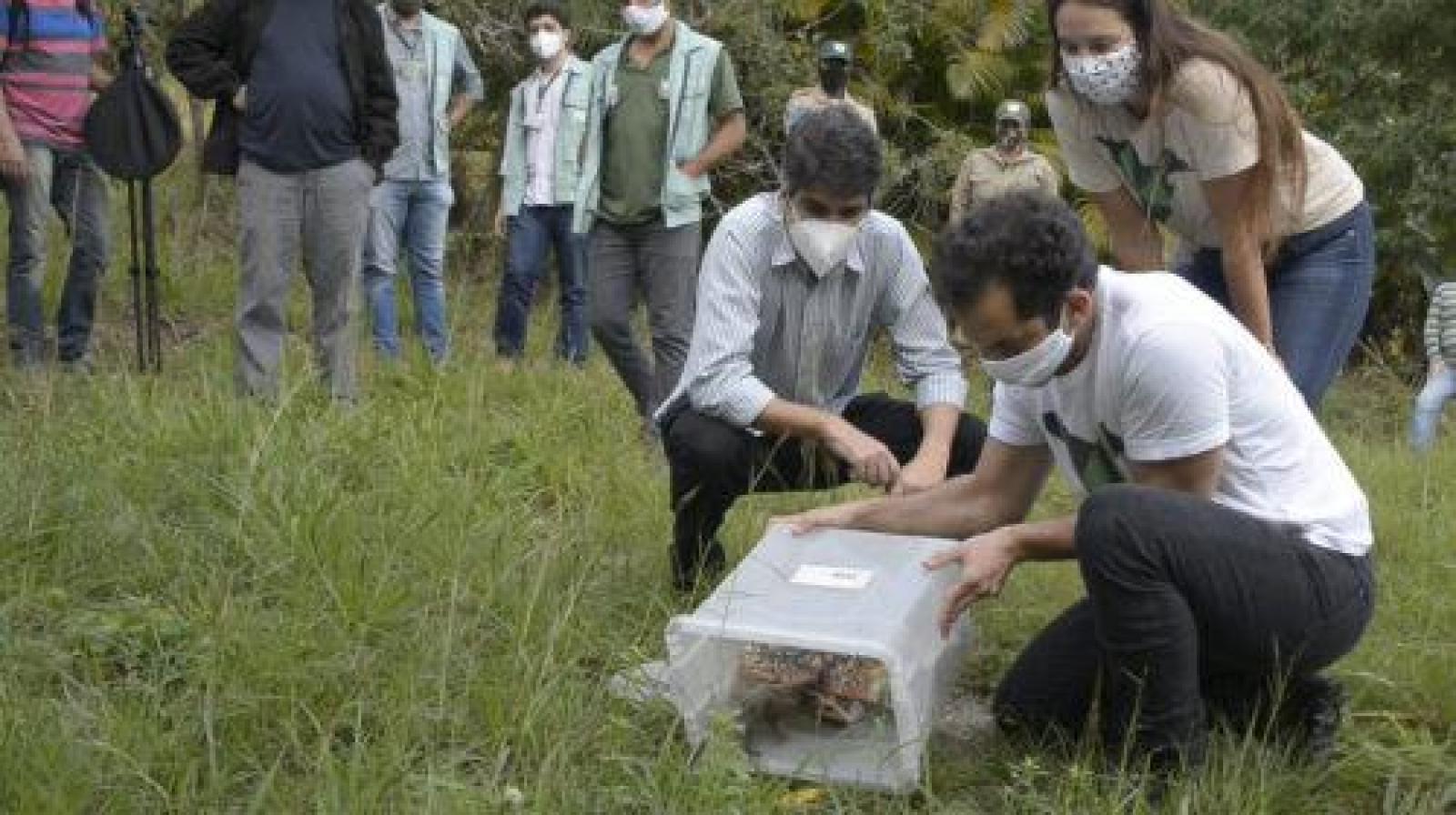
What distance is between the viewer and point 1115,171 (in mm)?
3344

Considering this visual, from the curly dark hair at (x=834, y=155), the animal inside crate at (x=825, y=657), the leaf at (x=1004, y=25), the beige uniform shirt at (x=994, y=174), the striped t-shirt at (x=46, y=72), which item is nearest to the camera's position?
the animal inside crate at (x=825, y=657)

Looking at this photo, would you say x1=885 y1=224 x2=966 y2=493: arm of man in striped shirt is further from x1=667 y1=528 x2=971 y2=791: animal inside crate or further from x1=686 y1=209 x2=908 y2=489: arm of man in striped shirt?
x1=667 y1=528 x2=971 y2=791: animal inside crate

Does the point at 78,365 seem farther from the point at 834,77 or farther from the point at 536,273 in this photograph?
the point at 834,77

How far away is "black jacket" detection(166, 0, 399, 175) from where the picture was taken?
492 centimetres

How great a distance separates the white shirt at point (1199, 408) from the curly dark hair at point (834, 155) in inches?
25.9

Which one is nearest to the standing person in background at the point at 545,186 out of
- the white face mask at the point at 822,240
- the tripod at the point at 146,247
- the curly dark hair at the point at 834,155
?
the tripod at the point at 146,247

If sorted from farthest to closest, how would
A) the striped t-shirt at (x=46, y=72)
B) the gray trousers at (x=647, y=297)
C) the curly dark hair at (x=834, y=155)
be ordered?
the striped t-shirt at (x=46, y=72) → the gray trousers at (x=647, y=297) → the curly dark hair at (x=834, y=155)

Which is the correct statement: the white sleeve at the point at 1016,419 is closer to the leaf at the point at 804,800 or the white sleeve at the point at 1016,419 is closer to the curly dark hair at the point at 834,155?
the curly dark hair at the point at 834,155

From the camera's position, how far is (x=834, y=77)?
21.3ft

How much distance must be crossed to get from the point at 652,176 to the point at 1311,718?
10.6 feet

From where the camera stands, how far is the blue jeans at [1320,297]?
10.8 ft

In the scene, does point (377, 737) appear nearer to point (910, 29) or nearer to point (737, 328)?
point (737, 328)

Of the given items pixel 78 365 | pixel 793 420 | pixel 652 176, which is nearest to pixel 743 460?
pixel 793 420

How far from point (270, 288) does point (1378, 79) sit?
1052cm
